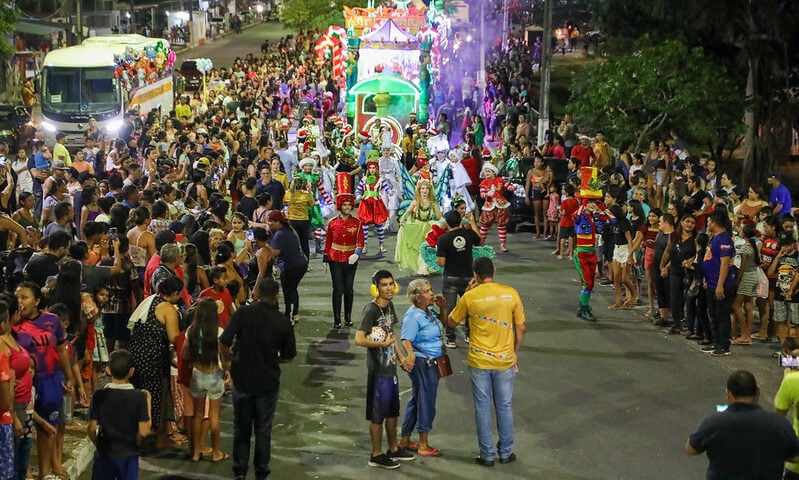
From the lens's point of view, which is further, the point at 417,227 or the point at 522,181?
the point at 522,181

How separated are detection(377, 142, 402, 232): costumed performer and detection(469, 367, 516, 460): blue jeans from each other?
10399 millimetres

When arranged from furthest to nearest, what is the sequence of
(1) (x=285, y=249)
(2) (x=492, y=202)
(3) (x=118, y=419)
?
(2) (x=492, y=202), (1) (x=285, y=249), (3) (x=118, y=419)

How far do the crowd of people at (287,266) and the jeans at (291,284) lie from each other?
0.09 feet

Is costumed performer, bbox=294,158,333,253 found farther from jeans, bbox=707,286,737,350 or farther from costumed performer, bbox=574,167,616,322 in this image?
jeans, bbox=707,286,737,350

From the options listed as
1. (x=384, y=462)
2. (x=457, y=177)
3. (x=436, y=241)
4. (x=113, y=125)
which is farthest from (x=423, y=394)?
(x=113, y=125)

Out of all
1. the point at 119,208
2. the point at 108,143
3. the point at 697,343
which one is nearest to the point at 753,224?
the point at 697,343

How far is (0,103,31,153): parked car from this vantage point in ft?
100

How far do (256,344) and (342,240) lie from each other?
503 cm

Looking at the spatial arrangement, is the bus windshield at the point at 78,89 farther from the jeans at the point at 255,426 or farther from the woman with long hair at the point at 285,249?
the jeans at the point at 255,426

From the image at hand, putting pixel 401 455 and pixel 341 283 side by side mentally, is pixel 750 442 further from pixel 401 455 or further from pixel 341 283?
pixel 341 283

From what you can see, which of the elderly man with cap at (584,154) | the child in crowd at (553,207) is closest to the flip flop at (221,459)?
the child in crowd at (553,207)

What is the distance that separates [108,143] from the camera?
874 inches

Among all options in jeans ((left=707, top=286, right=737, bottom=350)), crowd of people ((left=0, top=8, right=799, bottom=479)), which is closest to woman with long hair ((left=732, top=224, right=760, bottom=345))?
crowd of people ((left=0, top=8, right=799, bottom=479))

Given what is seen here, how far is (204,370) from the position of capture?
9.70m
